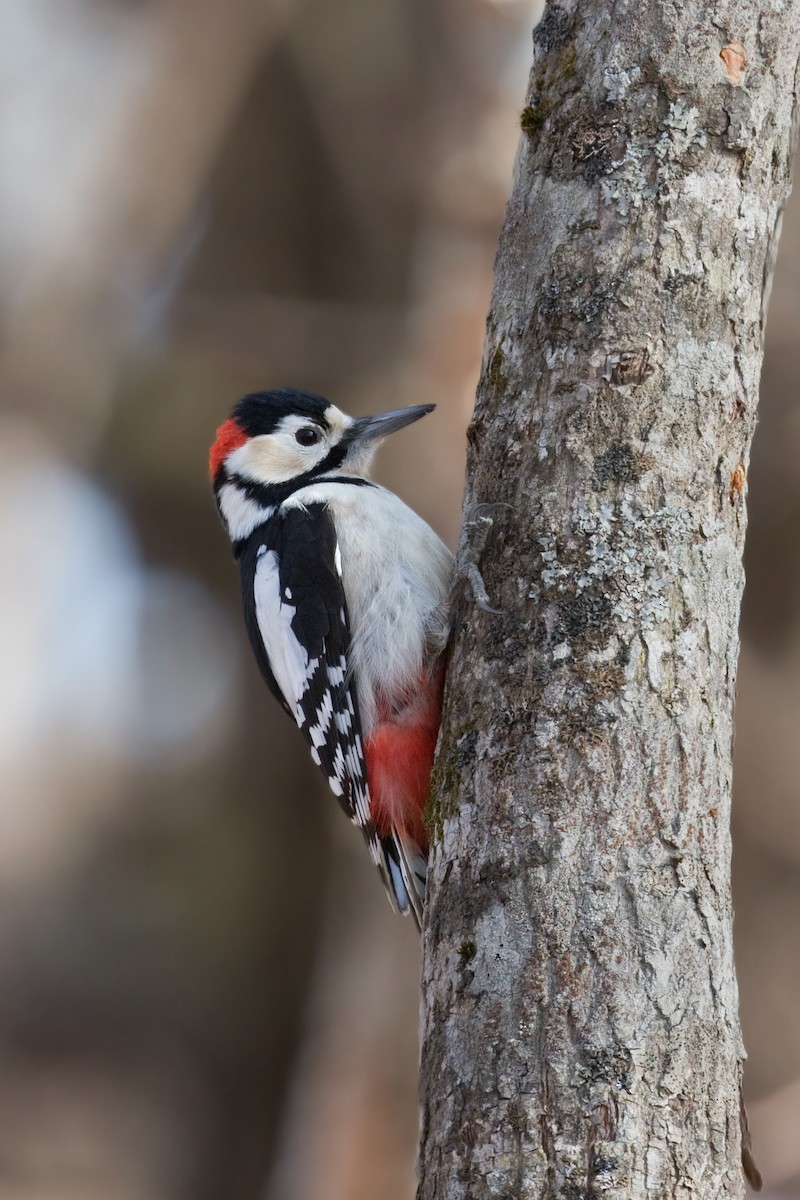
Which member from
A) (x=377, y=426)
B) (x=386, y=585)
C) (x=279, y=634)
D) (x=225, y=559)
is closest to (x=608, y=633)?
(x=386, y=585)

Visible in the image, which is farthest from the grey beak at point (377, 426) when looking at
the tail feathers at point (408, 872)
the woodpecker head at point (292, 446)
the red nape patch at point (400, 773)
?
the tail feathers at point (408, 872)

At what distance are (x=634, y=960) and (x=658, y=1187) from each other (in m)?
0.29

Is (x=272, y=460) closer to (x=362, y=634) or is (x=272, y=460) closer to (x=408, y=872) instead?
(x=362, y=634)

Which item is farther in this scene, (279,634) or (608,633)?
(279,634)

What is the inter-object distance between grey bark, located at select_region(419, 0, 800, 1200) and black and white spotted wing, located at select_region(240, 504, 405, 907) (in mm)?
838

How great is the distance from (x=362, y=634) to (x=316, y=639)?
164 millimetres

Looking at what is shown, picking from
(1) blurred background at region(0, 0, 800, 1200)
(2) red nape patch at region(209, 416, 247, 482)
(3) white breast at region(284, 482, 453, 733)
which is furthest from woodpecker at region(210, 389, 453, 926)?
(1) blurred background at region(0, 0, 800, 1200)

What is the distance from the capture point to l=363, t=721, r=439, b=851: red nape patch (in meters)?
2.75

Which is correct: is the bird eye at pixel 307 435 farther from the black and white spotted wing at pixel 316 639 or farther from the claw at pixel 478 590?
the claw at pixel 478 590

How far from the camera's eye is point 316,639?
3.00 meters

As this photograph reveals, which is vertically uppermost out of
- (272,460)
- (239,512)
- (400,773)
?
(272,460)

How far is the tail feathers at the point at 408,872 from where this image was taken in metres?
2.90

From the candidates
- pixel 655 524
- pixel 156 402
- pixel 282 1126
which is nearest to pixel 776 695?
pixel 282 1126

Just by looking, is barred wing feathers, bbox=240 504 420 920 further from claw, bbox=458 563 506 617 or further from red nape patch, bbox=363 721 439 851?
claw, bbox=458 563 506 617
